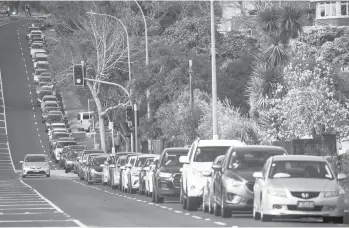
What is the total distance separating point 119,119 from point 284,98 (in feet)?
146

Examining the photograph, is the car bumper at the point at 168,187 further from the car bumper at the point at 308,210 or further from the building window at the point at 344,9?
the building window at the point at 344,9

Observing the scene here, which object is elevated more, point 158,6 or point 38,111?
point 158,6

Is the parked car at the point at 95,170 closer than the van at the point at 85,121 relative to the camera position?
Yes

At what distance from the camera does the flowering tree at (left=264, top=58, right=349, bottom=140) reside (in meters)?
48.7

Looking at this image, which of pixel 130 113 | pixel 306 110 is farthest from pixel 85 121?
pixel 306 110

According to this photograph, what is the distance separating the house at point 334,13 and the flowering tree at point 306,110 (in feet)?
Answer: 148

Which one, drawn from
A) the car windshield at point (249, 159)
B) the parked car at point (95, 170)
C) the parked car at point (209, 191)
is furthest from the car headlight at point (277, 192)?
the parked car at point (95, 170)

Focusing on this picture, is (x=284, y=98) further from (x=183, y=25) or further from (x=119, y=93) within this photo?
(x=119, y=93)

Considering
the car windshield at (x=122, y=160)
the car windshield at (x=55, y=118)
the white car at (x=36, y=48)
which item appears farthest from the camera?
the white car at (x=36, y=48)

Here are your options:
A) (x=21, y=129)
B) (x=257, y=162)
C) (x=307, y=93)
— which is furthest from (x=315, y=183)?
(x=21, y=129)

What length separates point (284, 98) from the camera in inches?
1953

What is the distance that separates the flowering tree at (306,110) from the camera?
48.7 meters

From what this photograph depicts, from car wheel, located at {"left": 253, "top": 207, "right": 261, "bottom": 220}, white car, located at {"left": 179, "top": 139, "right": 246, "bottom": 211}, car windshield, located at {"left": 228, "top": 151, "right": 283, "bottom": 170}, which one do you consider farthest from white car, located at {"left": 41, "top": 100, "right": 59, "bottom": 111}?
car wheel, located at {"left": 253, "top": 207, "right": 261, "bottom": 220}

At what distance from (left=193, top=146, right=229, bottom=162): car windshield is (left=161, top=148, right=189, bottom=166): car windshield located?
179 inches
